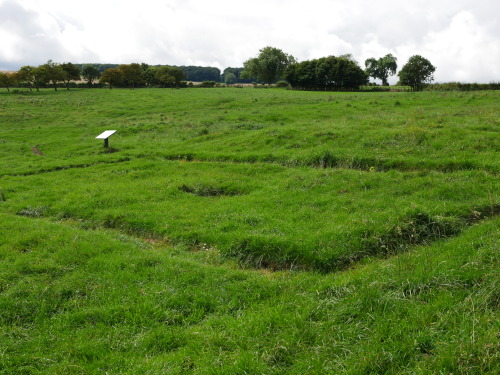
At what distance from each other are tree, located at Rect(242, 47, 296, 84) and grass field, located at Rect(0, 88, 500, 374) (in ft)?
Answer: 373

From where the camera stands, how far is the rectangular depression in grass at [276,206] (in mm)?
10141

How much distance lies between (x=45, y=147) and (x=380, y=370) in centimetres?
3443

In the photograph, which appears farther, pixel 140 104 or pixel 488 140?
pixel 140 104

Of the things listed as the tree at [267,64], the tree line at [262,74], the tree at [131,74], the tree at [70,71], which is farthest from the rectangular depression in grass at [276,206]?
the tree at [267,64]

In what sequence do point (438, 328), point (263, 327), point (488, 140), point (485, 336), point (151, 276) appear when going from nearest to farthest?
point (485, 336) → point (438, 328) → point (263, 327) → point (151, 276) → point (488, 140)

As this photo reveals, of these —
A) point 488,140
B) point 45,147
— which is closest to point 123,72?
point 45,147

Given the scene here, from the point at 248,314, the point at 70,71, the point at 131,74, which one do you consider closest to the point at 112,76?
the point at 131,74

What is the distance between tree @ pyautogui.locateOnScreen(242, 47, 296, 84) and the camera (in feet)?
419

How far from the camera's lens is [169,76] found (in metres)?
102

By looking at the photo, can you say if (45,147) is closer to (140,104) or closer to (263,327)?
(140,104)

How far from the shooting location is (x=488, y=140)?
17.8 m

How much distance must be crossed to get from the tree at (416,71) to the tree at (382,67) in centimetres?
4194

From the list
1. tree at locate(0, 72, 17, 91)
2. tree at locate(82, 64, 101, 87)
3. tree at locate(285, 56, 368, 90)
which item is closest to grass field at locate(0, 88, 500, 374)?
tree at locate(285, 56, 368, 90)

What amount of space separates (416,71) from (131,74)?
→ 79.5 metres
